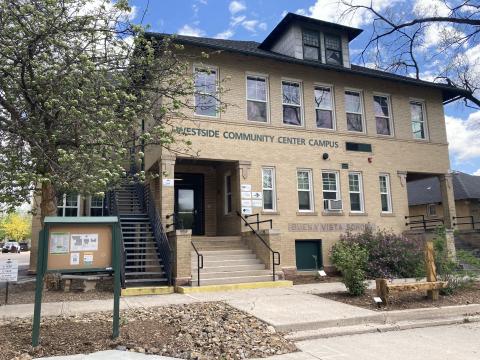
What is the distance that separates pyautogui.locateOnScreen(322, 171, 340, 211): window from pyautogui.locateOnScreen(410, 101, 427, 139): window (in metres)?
4.95

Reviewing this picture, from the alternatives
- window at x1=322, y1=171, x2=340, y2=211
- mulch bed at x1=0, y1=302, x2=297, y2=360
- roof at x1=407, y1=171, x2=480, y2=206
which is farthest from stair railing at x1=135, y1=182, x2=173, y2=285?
roof at x1=407, y1=171, x2=480, y2=206

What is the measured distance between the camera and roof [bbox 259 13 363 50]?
58.0 feet

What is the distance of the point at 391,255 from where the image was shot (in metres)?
14.5

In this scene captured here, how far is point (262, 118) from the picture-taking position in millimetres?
16234

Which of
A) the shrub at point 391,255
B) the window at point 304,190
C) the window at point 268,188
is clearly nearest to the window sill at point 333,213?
the window at point 304,190

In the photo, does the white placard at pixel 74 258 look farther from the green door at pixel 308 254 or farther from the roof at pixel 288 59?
the green door at pixel 308 254

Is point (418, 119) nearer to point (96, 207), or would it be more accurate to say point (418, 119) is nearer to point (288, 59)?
point (288, 59)

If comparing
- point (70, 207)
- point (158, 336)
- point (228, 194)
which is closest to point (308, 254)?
point (228, 194)

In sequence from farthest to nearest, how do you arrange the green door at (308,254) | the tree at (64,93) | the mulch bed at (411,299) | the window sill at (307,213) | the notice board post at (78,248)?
the window sill at (307,213), the green door at (308,254), the mulch bed at (411,299), the tree at (64,93), the notice board post at (78,248)

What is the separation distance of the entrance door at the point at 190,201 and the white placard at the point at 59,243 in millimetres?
11126

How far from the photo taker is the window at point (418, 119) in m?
19.2

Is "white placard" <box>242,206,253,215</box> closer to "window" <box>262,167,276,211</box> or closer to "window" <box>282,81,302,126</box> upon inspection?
"window" <box>262,167,276,211</box>

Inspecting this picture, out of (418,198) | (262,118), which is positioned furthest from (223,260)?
(418,198)

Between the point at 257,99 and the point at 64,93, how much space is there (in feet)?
30.9
